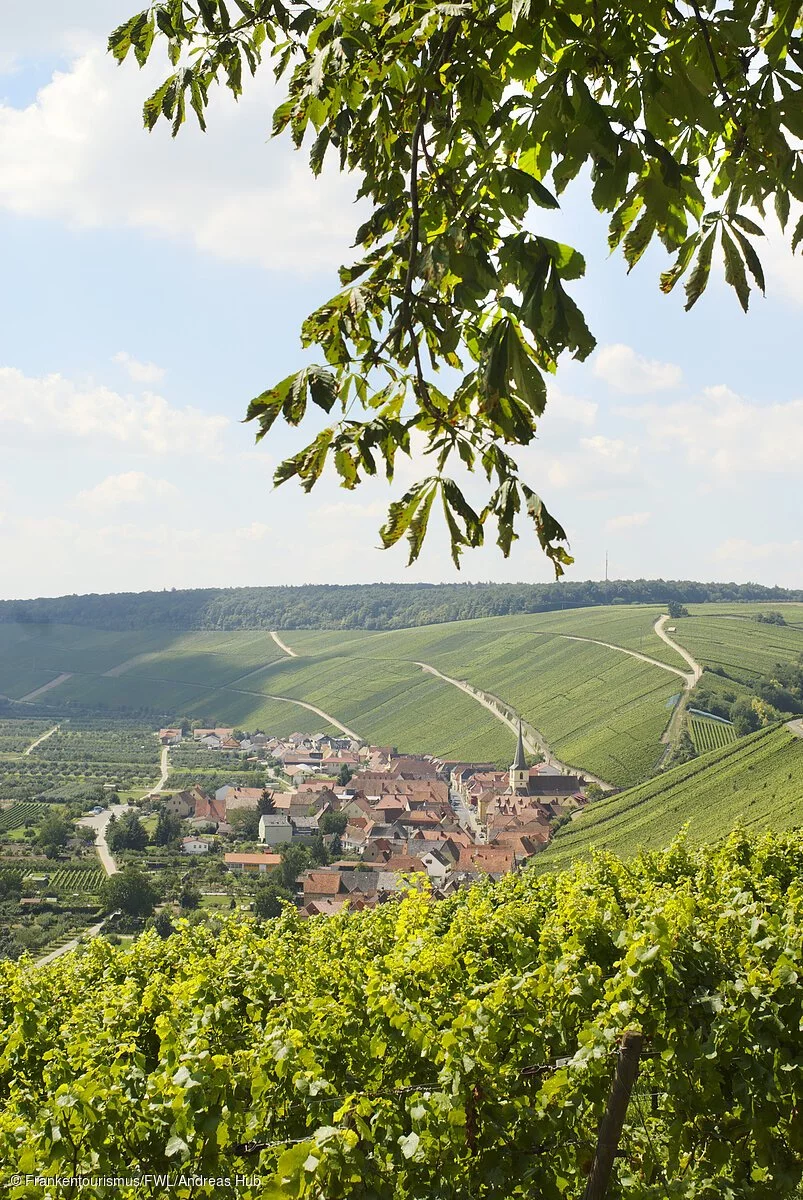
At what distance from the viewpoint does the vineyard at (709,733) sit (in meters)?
73.8

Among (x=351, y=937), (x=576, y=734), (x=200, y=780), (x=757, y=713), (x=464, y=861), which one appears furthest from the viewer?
(x=200, y=780)

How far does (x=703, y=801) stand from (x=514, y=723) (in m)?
36.8

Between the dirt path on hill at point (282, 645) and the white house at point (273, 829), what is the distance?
65173 mm

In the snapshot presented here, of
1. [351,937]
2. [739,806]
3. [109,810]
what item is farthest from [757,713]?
[351,937]

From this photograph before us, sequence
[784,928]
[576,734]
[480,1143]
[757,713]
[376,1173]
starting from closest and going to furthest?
[376,1173]
[480,1143]
[784,928]
[757,713]
[576,734]

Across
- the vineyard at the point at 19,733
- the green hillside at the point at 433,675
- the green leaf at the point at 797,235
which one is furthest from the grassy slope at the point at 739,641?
the green leaf at the point at 797,235

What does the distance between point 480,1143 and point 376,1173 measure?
79 cm

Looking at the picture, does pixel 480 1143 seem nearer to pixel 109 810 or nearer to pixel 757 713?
pixel 757 713

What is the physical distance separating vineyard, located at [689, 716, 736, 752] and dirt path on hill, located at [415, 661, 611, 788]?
7.67 meters

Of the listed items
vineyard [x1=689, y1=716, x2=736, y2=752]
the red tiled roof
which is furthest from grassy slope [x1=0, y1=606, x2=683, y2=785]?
the red tiled roof

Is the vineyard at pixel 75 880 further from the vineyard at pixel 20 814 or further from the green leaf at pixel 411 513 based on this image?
the green leaf at pixel 411 513

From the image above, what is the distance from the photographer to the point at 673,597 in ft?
482

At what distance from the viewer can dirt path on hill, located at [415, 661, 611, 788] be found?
80.6m

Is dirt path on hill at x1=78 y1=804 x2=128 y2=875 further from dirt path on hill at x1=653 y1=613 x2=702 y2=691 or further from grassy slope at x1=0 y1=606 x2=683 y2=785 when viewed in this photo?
dirt path on hill at x1=653 y1=613 x2=702 y2=691
